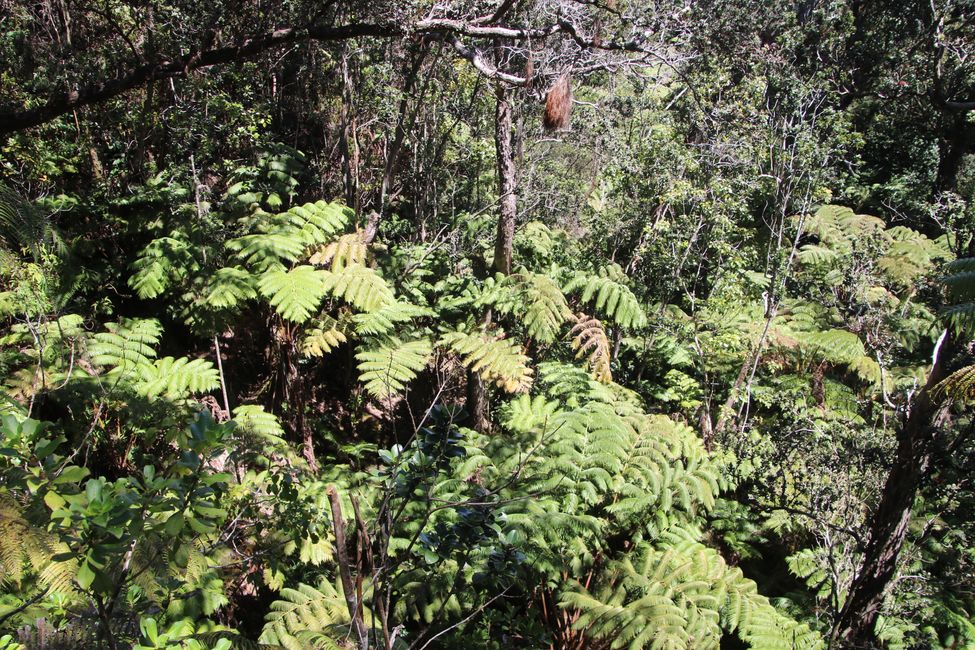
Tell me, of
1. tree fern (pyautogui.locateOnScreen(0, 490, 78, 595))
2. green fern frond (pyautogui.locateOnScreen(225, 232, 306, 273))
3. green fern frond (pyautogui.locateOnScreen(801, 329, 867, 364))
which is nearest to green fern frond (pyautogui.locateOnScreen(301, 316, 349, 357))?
green fern frond (pyautogui.locateOnScreen(225, 232, 306, 273))

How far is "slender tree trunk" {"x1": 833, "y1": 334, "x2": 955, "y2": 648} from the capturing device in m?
3.89

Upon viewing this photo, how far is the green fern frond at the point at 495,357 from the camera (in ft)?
16.2

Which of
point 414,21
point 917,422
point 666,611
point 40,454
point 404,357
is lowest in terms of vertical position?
point 666,611

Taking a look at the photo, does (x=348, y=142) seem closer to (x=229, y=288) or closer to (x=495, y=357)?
(x=229, y=288)

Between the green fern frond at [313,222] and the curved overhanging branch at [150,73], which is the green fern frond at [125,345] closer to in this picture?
the green fern frond at [313,222]

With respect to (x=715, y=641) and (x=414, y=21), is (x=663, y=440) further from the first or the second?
Answer: (x=414, y=21)

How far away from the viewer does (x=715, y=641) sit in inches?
140

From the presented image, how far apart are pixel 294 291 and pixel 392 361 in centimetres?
88

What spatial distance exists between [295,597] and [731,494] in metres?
4.07

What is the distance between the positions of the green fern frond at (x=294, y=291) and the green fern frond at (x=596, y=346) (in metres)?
2.28

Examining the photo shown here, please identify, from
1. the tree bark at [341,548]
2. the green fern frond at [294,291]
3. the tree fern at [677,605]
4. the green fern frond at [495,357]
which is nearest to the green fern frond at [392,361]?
the green fern frond at [495,357]

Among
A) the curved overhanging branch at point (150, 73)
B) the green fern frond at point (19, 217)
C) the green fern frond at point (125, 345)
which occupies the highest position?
the curved overhanging branch at point (150, 73)

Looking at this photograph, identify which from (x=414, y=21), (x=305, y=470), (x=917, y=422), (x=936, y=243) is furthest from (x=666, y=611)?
(x=936, y=243)

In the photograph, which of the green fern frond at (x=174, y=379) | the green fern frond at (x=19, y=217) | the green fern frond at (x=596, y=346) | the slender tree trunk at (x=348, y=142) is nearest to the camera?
the green fern frond at (x=19, y=217)
